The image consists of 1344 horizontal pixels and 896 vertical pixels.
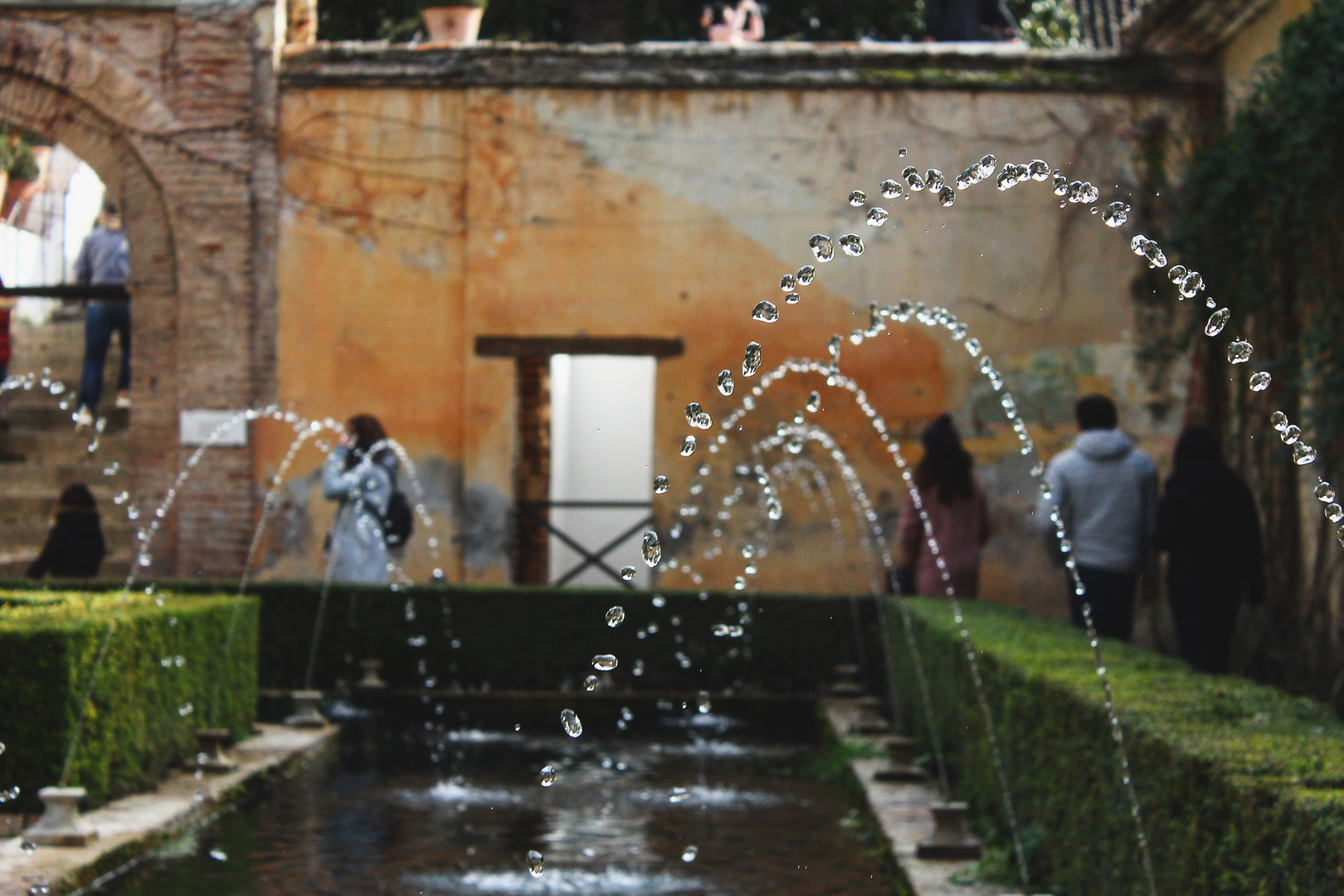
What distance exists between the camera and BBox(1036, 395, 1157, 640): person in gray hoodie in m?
8.05

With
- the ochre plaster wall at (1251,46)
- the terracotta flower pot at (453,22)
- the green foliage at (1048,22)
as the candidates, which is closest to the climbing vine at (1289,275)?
the ochre plaster wall at (1251,46)

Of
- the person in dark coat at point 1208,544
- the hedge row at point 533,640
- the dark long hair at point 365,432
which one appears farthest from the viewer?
the hedge row at point 533,640

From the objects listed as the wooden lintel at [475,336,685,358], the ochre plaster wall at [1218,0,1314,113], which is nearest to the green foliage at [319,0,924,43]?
the wooden lintel at [475,336,685,358]

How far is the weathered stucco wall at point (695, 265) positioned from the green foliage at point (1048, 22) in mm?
8343

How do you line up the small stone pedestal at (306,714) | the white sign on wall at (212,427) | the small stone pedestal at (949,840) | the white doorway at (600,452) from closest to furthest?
1. the small stone pedestal at (949,840)
2. the small stone pedestal at (306,714)
3. the white sign on wall at (212,427)
4. the white doorway at (600,452)

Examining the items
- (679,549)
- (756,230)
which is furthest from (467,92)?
(679,549)

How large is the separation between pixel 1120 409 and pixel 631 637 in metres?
4.49

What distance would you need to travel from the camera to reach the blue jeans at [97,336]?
13.8 metres

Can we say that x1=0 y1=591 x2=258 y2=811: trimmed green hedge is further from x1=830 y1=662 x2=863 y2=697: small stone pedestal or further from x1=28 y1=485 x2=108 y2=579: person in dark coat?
x1=28 y1=485 x2=108 y2=579: person in dark coat

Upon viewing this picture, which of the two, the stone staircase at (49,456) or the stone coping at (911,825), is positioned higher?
the stone staircase at (49,456)

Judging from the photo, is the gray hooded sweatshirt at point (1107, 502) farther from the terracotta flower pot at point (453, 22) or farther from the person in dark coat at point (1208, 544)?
the terracotta flower pot at point (453, 22)

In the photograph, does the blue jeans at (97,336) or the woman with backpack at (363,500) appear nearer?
the woman with backpack at (363,500)

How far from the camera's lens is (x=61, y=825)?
5453mm

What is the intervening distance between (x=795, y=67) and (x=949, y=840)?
8.18 meters
